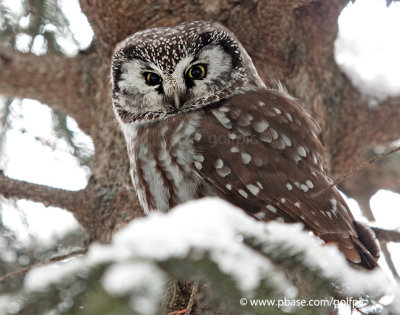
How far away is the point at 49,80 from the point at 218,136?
1.24m

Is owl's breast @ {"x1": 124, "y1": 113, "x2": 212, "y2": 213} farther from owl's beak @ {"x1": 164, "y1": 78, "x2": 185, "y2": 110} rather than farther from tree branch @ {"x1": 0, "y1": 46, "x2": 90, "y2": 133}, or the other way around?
tree branch @ {"x1": 0, "y1": 46, "x2": 90, "y2": 133}

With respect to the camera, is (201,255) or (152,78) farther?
(152,78)

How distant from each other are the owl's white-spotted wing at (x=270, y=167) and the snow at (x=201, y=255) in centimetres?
101

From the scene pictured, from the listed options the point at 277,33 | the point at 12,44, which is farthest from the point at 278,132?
the point at 12,44

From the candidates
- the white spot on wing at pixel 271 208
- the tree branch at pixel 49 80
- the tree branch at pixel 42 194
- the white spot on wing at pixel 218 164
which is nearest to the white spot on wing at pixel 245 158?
the white spot on wing at pixel 218 164

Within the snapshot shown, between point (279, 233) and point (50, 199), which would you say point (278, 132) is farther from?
point (279, 233)

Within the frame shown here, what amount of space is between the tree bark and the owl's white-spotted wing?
1.89ft

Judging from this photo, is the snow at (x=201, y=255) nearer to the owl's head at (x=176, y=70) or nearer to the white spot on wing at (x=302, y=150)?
the white spot on wing at (x=302, y=150)

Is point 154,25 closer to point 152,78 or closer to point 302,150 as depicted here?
point 152,78

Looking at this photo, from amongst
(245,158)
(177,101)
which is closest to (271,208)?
(245,158)

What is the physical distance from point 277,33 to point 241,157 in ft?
3.48

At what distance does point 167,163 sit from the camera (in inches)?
89.7

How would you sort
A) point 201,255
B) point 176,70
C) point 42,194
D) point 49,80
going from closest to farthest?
point 201,255 → point 42,194 → point 176,70 → point 49,80

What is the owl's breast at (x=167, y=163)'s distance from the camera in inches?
87.4
